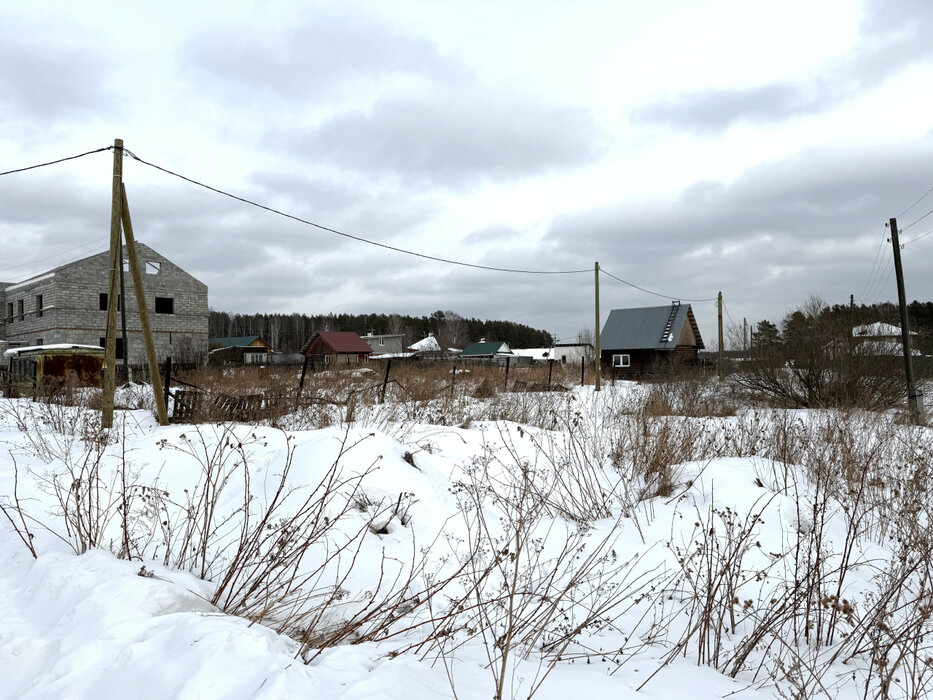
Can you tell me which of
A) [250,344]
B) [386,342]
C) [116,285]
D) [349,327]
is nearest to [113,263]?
[116,285]

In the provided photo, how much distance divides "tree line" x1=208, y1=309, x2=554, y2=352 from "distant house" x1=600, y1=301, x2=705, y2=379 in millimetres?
44856

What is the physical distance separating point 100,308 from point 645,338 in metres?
30.3

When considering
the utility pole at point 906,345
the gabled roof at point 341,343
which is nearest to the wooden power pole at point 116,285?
the utility pole at point 906,345

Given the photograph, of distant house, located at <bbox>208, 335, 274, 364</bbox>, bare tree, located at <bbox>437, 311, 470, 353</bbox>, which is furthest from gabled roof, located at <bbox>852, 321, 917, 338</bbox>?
bare tree, located at <bbox>437, 311, 470, 353</bbox>

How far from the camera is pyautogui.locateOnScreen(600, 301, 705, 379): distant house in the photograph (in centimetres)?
3219

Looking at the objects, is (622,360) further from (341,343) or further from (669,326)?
(341,343)

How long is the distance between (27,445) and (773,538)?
30.0ft

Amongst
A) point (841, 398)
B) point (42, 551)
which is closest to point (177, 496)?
point (42, 551)

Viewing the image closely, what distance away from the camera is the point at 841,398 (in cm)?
1347

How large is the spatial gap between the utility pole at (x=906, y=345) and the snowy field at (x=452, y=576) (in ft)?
26.4

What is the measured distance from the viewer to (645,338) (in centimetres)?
3288

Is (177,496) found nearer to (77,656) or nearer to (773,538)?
(77,656)

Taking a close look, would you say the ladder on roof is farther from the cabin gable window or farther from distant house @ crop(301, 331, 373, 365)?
distant house @ crop(301, 331, 373, 365)

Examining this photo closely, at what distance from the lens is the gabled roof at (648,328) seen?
32188 millimetres
